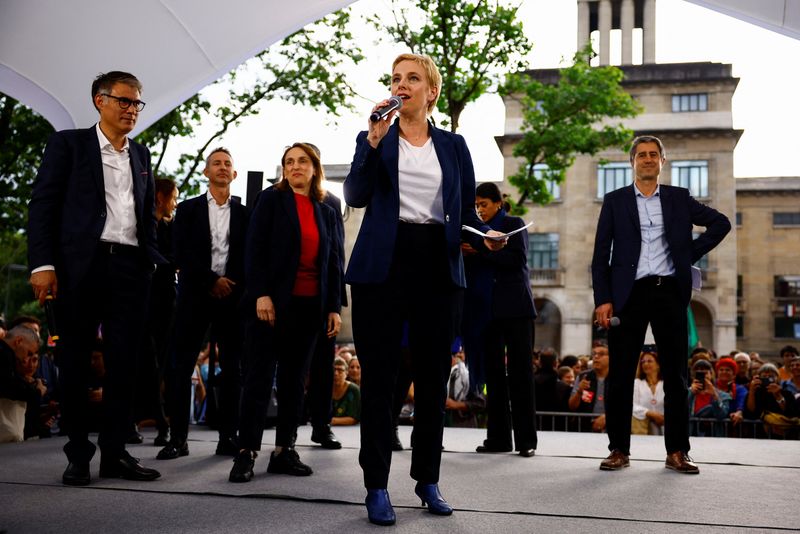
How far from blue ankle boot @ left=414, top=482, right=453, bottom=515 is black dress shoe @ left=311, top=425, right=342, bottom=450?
2659mm

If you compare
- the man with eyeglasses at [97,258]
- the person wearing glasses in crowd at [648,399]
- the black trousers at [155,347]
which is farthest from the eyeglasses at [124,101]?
the person wearing glasses in crowd at [648,399]

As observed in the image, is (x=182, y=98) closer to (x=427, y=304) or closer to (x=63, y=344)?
(x=63, y=344)

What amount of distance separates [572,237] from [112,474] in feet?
119

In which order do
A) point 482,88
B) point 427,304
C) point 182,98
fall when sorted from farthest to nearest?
point 482,88 < point 182,98 < point 427,304

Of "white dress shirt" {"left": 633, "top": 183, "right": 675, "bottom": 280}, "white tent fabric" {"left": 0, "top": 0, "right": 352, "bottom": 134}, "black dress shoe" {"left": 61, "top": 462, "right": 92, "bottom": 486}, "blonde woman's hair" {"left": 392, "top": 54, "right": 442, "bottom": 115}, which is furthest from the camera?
"white tent fabric" {"left": 0, "top": 0, "right": 352, "bottom": 134}

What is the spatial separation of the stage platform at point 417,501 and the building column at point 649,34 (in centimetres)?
4564

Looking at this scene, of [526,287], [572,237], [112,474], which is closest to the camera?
[112,474]

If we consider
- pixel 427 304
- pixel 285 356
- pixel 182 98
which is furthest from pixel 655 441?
pixel 182 98

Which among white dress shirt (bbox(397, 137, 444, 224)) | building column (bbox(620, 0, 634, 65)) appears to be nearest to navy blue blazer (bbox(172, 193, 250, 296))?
white dress shirt (bbox(397, 137, 444, 224))

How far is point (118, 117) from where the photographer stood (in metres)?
4.68

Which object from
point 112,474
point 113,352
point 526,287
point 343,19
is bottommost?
point 112,474

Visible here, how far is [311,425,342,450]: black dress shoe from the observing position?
6.34 meters

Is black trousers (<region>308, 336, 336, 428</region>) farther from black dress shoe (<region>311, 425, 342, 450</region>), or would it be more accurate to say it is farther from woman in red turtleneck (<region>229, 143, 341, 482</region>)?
woman in red turtleneck (<region>229, 143, 341, 482</region>)

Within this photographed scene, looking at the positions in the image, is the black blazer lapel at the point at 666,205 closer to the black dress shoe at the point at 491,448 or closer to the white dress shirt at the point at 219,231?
the black dress shoe at the point at 491,448
